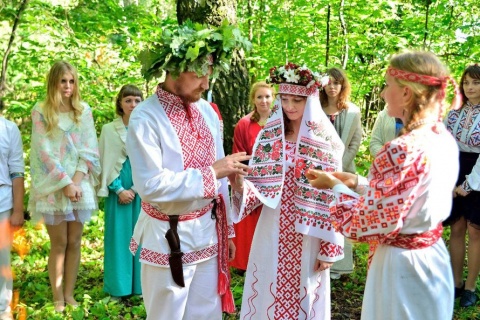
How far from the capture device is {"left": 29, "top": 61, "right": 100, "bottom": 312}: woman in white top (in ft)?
15.5

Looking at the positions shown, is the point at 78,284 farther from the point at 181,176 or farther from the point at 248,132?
the point at 181,176

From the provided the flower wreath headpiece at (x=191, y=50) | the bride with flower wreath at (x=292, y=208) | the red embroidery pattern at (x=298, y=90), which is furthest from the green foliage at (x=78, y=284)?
the flower wreath headpiece at (x=191, y=50)

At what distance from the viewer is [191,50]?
3.05m

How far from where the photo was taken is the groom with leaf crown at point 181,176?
305 cm

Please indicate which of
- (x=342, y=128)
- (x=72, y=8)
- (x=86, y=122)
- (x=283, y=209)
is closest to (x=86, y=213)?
(x=86, y=122)

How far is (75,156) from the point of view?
16.0 feet

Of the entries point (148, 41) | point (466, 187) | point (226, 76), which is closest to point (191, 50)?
point (226, 76)

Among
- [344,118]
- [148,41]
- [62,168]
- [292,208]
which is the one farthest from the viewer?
[148,41]

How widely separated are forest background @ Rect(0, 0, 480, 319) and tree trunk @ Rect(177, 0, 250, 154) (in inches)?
0.6

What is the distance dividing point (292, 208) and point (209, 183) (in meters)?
0.85

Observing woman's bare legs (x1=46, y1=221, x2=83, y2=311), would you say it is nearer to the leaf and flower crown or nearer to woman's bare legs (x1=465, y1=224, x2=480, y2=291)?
the leaf and flower crown

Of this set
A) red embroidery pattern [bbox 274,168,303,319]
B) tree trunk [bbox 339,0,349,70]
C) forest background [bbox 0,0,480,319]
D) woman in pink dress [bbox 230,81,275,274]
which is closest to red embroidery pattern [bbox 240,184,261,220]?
red embroidery pattern [bbox 274,168,303,319]

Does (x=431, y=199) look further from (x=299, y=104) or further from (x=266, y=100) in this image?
(x=266, y=100)

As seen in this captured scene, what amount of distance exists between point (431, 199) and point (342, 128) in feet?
10.3
